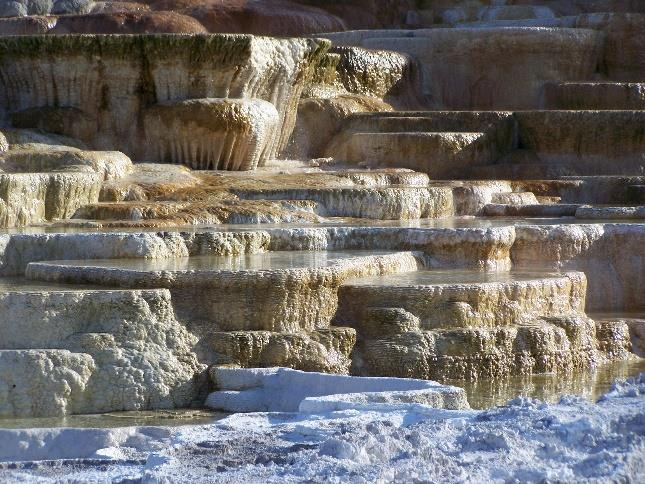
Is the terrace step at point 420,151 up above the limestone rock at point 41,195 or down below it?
above

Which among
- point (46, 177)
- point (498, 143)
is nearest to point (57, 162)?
point (46, 177)

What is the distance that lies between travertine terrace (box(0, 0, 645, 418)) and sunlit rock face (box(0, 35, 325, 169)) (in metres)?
0.02

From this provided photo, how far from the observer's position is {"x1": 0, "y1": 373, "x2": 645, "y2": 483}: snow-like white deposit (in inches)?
195

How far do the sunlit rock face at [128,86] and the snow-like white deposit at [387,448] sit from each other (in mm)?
7764

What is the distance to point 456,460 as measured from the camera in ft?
16.6

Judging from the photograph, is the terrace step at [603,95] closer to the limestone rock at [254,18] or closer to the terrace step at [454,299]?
the limestone rock at [254,18]

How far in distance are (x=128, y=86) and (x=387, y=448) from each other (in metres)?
8.98

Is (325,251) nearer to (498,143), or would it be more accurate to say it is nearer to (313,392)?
(313,392)

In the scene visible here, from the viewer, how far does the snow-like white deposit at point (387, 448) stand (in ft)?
16.2

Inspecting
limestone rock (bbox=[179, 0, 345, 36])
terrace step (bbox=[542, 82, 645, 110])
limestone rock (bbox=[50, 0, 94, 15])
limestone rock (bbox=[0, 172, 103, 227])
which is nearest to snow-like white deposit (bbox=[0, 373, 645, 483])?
limestone rock (bbox=[0, 172, 103, 227])

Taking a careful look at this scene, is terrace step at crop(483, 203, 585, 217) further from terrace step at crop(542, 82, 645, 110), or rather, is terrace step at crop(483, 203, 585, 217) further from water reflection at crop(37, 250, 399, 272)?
terrace step at crop(542, 82, 645, 110)

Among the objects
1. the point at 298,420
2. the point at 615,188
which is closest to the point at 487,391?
the point at 298,420

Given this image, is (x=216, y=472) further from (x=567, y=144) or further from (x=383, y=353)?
(x=567, y=144)

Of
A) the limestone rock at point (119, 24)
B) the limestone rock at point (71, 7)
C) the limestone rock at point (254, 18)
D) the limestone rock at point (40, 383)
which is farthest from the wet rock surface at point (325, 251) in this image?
the limestone rock at point (71, 7)
